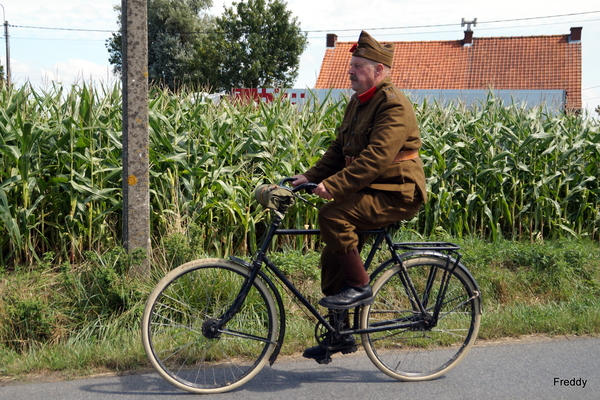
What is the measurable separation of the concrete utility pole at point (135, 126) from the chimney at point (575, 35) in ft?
117

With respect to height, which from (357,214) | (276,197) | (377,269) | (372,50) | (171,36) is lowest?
(377,269)

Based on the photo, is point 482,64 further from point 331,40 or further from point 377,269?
point 377,269

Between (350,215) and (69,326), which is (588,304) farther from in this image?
(69,326)

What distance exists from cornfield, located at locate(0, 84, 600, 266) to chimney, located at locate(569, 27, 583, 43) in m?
30.8

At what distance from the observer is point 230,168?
5910 mm

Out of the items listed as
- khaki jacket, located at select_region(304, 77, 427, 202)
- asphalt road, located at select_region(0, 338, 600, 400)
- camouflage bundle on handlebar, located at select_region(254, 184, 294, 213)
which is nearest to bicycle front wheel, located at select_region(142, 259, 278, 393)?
asphalt road, located at select_region(0, 338, 600, 400)

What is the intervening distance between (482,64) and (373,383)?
34848 millimetres

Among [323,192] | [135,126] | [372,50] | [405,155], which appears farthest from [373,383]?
[135,126]

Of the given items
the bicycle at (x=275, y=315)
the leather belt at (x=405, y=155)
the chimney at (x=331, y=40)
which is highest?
the chimney at (x=331, y=40)

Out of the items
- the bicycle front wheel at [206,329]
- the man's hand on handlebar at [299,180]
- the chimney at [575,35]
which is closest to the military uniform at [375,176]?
the man's hand on handlebar at [299,180]

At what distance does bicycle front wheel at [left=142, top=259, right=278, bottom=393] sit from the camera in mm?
3619

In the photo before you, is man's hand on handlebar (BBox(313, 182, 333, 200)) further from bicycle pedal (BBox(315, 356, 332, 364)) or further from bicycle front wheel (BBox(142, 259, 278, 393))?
bicycle pedal (BBox(315, 356, 332, 364))

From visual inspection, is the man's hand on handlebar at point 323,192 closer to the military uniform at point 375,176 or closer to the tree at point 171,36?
the military uniform at point 375,176

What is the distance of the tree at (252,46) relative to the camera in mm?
42000
